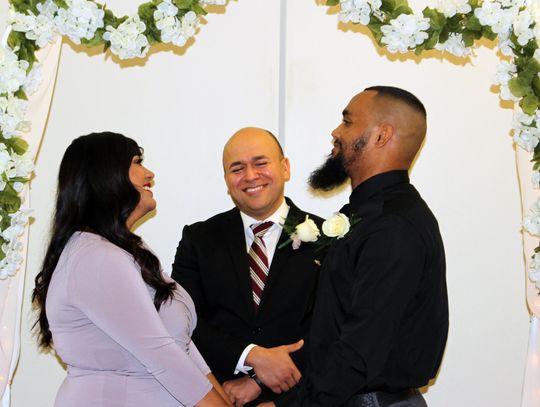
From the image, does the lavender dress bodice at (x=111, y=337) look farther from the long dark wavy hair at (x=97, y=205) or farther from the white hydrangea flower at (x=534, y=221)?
the white hydrangea flower at (x=534, y=221)

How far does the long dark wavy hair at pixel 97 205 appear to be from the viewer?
325cm

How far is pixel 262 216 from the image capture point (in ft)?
13.2

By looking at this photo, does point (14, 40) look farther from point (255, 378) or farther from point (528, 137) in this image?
point (528, 137)

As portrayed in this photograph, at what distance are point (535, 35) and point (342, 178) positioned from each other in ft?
3.24

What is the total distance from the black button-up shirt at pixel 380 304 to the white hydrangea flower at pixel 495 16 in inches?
32.0

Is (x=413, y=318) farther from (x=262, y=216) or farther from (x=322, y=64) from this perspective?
(x=322, y=64)

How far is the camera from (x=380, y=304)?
2840 mm

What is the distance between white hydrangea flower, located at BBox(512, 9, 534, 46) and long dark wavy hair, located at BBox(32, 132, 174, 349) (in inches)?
66.0

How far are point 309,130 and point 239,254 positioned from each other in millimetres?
1109

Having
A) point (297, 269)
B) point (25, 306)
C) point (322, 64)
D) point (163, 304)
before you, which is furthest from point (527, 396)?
point (25, 306)

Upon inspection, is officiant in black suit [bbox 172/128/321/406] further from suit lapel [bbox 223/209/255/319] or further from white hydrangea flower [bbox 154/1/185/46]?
white hydrangea flower [bbox 154/1/185/46]

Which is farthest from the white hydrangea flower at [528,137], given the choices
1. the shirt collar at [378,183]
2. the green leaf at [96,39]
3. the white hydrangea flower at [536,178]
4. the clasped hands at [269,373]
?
the green leaf at [96,39]

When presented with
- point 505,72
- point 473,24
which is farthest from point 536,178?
point 473,24

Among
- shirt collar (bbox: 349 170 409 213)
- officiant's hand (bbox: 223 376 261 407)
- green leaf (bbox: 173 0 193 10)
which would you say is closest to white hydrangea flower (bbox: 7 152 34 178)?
green leaf (bbox: 173 0 193 10)
